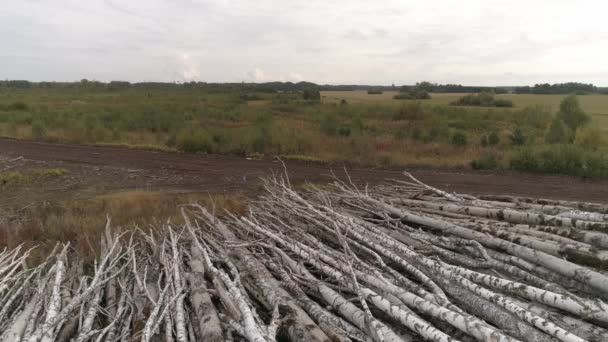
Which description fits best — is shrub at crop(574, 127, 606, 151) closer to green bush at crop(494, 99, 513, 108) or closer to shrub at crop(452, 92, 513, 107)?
green bush at crop(494, 99, 513, 108)

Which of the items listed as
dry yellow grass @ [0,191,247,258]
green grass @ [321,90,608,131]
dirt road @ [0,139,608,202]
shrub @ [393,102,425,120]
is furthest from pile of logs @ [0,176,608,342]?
shrub @ [393,102,425,120]

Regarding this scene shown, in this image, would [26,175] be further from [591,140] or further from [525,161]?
[591,140]

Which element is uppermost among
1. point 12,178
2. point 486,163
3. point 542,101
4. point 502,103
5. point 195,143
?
point 542,101

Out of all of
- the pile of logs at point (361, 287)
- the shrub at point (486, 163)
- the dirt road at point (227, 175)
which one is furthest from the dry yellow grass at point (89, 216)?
the shrub at point (486, 163)

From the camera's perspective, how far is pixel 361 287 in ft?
10.3

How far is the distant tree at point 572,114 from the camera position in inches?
778

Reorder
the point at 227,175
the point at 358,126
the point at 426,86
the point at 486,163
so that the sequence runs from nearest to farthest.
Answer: the point at 227,175, the point at 486,163, the point at 358,126, the point at 426,86

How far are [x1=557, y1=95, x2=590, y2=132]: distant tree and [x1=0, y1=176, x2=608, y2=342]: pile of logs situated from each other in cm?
1868

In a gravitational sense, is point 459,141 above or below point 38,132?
below

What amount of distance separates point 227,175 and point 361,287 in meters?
8.91

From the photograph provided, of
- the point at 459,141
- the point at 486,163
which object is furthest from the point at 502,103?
the point at 486,163

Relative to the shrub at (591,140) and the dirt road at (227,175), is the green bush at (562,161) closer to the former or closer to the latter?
the dirt road at (227,175)

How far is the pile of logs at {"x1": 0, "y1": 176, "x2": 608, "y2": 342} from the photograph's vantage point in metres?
2.64

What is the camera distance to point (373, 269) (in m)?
3.41
